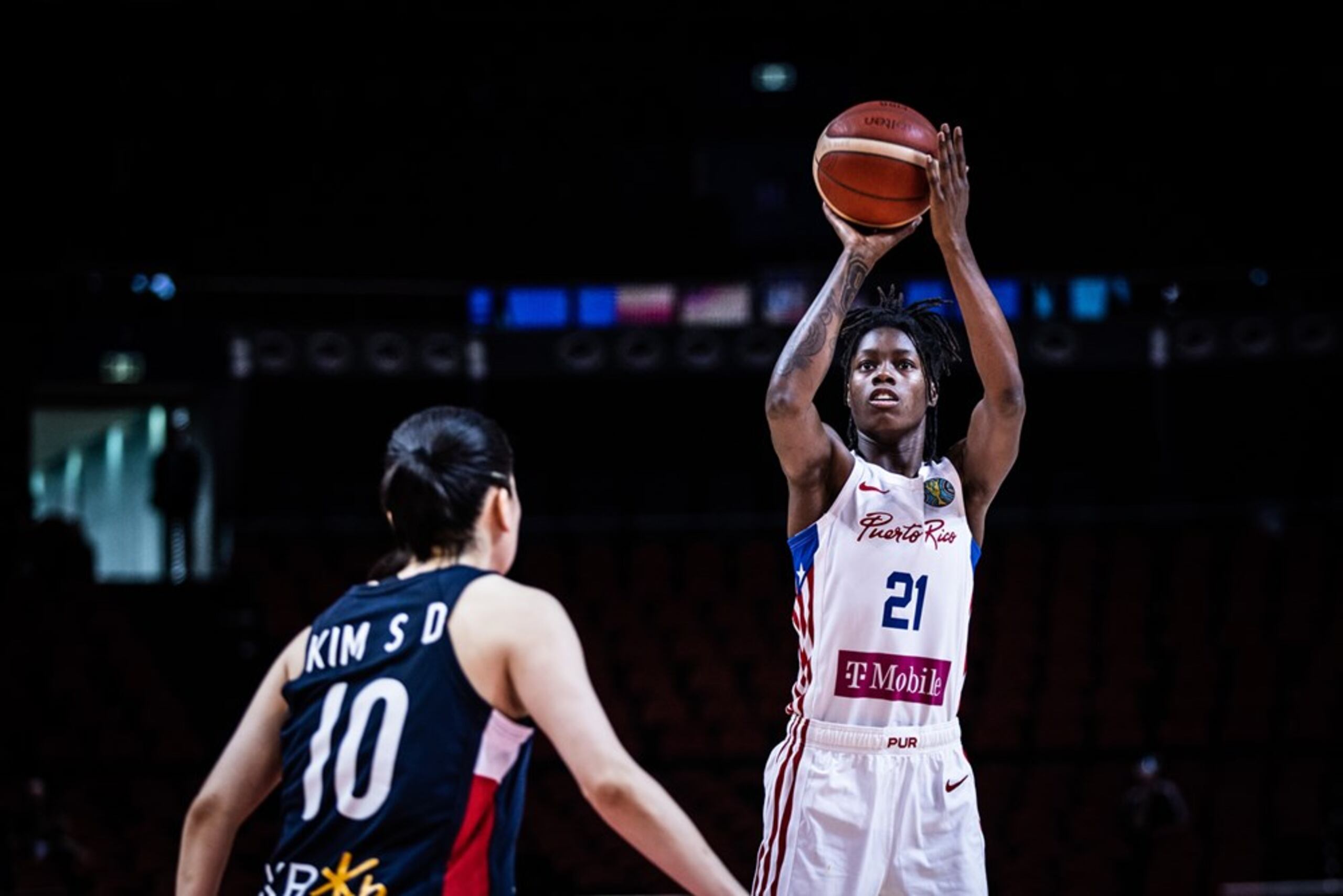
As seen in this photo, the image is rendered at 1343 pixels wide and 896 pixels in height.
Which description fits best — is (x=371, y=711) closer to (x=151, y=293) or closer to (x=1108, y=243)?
(x=151, y=293)

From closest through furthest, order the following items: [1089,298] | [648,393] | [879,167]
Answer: [879,167]
[1089,298]
[648,393]

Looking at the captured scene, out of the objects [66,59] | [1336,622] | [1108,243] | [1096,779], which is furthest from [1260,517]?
[66,59]

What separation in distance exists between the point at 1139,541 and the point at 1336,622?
1917mm

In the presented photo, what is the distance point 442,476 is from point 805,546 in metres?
1.49

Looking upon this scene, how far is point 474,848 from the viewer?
2.30 meters

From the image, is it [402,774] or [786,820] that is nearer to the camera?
[402,774]

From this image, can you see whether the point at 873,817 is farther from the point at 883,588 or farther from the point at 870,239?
the point at 870,239

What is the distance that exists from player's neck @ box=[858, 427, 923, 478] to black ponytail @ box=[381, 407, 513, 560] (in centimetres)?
155

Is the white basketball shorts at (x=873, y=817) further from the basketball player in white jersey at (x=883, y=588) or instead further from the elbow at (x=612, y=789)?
the elbow at (x=612, y=789)

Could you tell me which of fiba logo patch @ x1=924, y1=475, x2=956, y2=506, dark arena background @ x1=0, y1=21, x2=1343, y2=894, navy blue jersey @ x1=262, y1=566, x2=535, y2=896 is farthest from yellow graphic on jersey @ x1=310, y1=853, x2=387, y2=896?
dark arena background @ x1=0, y1=21, x2=1343, y2=894

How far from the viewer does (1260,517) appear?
14.3 m

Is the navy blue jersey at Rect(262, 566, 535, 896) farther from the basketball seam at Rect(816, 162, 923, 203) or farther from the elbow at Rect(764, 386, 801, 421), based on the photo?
the basketball seam at Rect(816, 162, 923, 203)

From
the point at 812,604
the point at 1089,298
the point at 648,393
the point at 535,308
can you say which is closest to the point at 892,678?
the point at 812,604

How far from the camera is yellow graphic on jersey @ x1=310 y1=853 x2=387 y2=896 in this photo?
2260 mm
